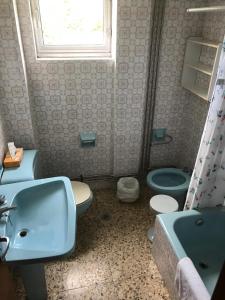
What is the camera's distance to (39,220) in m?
1.63

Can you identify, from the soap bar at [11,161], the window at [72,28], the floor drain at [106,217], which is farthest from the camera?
the floor drain at [106,217]

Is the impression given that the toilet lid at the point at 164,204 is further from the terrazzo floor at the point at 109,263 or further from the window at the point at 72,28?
the window at the point at 72,28

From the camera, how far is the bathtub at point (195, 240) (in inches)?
68.6

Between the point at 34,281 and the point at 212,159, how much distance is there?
151cm

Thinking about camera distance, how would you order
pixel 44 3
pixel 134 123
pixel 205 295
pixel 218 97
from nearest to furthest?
pixel 205 295
pixel 218 97
pixel 44 3
pixel 134 123

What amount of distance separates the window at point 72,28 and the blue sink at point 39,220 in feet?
4.23

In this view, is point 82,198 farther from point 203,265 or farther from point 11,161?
point 203,265

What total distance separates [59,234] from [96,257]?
813 mm

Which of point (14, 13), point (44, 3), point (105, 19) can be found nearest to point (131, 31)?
point (105, 19)

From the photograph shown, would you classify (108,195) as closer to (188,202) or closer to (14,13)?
(188,202)

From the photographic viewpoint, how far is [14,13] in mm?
1874

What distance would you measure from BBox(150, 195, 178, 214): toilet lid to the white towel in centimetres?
67

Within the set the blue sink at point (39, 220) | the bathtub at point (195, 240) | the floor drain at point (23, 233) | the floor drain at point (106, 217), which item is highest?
the blue sink at point (39, 220)

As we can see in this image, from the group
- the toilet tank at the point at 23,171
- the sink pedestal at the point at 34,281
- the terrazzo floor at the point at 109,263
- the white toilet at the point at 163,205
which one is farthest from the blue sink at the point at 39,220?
the white toilet at the point at 163,205
